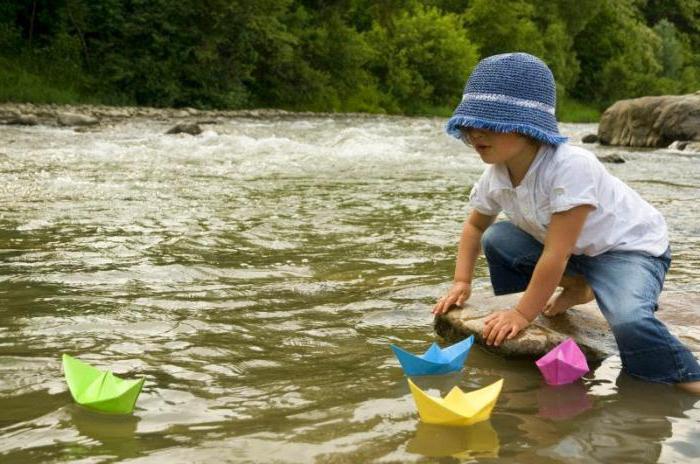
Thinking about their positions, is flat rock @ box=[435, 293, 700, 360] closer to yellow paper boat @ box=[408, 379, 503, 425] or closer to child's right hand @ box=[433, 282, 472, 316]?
child's right hand @ box=[433, 282, 472, 316]

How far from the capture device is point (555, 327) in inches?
128

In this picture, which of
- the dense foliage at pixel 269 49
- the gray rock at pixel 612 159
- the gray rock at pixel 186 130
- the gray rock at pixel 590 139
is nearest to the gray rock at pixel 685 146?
the gray rock at pixel 590 139

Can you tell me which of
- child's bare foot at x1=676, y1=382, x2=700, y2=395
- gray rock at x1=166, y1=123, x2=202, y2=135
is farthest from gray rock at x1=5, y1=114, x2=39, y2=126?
child's bare foot at x1=676, y1=382, x2=700, y2=395

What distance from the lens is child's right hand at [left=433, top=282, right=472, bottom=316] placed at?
3.33m

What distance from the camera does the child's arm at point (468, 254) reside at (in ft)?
11.0

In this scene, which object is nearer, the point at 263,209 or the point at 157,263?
the point at 157,263

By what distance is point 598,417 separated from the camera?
2.45 metres

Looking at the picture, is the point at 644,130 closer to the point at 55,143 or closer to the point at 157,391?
the point at 55,143

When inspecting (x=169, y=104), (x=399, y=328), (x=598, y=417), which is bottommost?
(x=169, y=104)

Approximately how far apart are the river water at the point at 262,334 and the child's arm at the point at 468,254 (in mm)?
240

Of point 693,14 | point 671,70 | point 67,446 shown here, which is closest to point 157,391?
point 67,446

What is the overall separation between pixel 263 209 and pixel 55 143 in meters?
7.04

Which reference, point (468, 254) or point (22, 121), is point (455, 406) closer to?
point (468, 254)

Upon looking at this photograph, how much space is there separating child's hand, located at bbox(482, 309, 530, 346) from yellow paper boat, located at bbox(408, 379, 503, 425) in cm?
70
